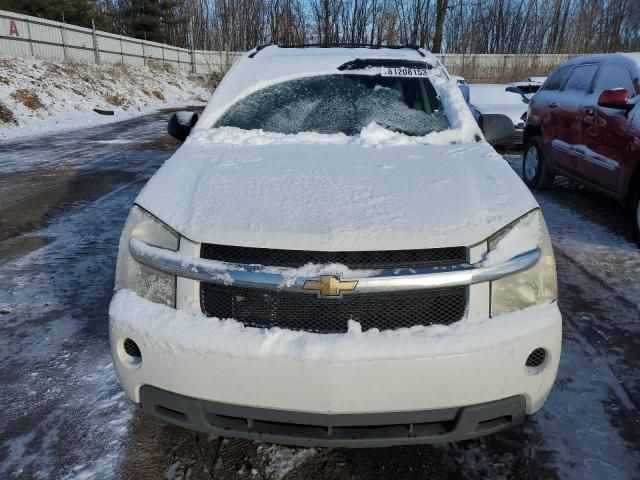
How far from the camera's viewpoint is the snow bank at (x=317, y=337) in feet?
5.57

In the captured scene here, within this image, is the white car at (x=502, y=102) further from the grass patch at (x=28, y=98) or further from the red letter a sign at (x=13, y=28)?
the red letter a sign at (x=13, y=28)

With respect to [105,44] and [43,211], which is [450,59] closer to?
[105,44]

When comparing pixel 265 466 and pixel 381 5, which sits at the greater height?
pixel 381 5

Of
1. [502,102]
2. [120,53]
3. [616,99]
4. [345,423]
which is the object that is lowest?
[345,423]

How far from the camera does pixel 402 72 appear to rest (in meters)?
3.40

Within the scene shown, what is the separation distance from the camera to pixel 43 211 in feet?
19.4

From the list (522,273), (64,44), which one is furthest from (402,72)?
(64,44)

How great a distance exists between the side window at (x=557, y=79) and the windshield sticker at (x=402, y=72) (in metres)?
4.27

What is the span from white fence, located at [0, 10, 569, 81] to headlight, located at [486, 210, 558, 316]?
76.6 ft

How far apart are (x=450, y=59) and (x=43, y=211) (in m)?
33.2

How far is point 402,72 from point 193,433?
8.39 ft

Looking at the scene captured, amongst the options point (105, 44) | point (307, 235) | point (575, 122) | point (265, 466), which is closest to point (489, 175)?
point (307, 235)

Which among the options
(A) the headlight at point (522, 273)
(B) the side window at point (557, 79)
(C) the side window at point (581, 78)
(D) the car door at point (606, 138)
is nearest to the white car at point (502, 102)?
(B) the side window at point (557, 79)

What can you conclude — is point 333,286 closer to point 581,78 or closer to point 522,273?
point 522,273
